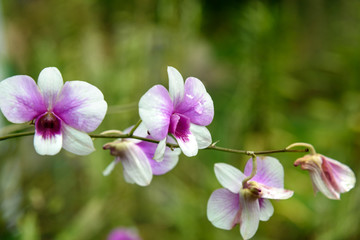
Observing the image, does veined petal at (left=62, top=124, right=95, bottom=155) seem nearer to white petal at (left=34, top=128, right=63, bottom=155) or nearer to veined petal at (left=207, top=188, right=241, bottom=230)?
white petal at (left=34, top=128, right=63, bottom=155)

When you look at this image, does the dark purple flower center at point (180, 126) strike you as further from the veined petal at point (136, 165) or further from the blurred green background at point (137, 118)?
the blurred green background at point (137, 118)

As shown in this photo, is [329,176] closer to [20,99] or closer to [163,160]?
[163,160]

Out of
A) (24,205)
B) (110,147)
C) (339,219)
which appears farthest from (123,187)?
(110,147)

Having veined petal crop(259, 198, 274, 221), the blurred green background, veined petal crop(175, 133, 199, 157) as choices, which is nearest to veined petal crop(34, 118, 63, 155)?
veined petal crop(175, 133, 199, 157)

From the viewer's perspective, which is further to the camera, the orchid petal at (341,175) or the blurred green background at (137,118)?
the blurred green background at (137,118)

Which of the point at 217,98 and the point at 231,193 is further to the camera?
the point at 217,98

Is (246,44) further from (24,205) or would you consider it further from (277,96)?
(24,205)

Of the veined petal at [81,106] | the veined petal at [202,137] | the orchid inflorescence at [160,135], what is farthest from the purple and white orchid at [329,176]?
the veined petal at [81,106]
